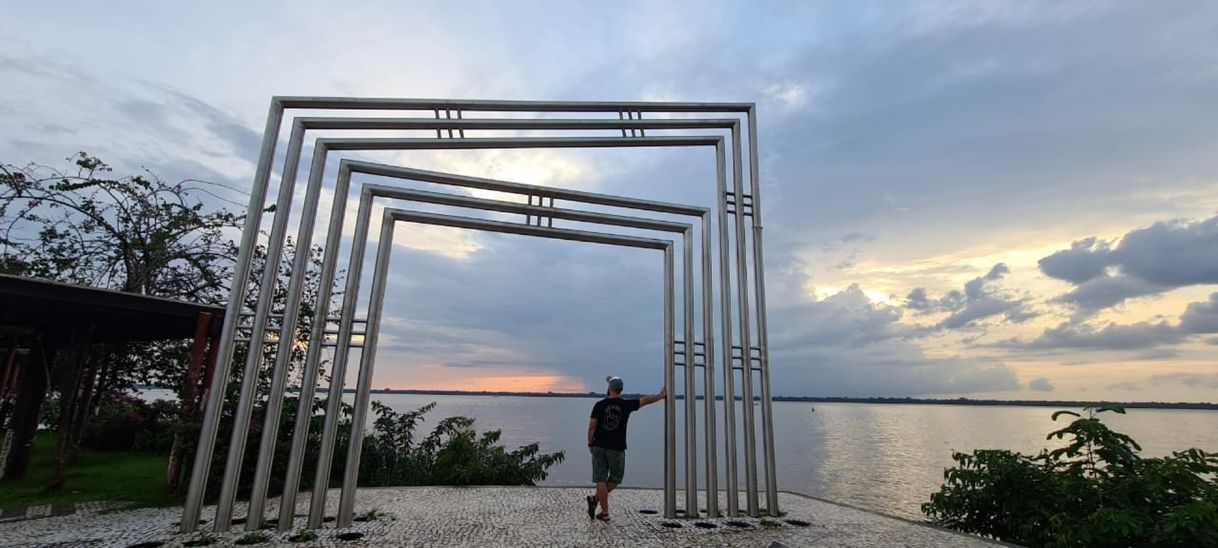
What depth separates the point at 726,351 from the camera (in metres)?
7.51

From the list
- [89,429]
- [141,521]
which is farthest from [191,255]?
[141,521]

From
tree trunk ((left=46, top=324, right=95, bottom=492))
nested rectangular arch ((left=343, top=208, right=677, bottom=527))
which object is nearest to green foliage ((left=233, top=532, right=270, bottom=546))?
nested rectangular arch ((left=343, top=208, right=677, bottom=527))

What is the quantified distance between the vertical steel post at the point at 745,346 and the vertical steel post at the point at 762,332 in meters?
0.15

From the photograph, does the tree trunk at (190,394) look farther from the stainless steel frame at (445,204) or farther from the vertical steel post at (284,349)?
the stainless steel frame at (445,204)

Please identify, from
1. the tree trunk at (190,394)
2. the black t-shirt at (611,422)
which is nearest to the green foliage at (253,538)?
the tree trunk at (190,394)

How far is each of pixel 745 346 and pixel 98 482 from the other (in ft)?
32.9

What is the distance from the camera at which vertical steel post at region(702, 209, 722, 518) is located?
714cm

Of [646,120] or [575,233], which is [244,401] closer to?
[575,233]

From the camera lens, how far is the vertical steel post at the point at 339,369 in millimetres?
6215

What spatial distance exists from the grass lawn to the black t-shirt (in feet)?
19.0

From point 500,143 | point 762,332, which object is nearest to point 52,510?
point 500,143

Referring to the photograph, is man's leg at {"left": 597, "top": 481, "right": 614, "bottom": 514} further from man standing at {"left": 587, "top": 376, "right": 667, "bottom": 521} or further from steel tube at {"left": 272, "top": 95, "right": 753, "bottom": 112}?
steel tube at {"left": 272, "top": 95, "right": 753, "bottom": 112}

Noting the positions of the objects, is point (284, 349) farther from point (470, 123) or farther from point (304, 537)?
point (470, 123)

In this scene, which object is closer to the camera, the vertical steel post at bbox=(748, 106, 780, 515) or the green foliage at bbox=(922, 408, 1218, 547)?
the green foliage at bbox=(922, 408, 1218, 547)
